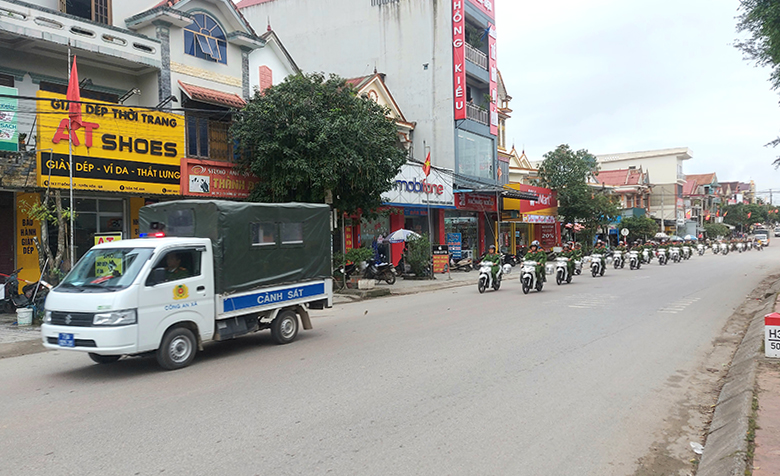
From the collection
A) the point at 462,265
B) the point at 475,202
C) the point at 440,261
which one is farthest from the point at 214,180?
the point at 475,202

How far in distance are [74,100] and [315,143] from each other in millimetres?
6132

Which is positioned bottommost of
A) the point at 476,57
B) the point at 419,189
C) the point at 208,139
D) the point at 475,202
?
the point at 475,202

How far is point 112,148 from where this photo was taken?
14445 mm

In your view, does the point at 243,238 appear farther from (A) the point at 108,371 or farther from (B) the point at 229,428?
(B) the point at 229,428

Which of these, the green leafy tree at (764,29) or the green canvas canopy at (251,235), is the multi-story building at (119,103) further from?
the green leafy tree at (764,29)

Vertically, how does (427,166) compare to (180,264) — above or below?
above

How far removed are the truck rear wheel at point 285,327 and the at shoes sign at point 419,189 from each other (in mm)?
12248

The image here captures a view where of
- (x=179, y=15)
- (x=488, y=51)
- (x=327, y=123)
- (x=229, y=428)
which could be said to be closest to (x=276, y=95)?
(x=327, y=123)

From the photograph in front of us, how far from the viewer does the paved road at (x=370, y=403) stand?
15.1ft

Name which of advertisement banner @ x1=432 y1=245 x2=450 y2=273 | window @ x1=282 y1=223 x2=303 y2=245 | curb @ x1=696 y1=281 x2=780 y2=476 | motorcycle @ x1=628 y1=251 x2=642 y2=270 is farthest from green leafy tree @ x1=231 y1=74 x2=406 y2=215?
motorcycle @ x1=628 y1=251 x2=642 y2=270

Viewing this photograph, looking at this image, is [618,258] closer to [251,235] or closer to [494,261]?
[494,261]

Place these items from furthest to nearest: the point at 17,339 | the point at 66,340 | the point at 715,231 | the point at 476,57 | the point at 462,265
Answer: the point at 715,231 < the point at 476,57 < the point at 462,265 < the point at 17,339 < the point at 66,340

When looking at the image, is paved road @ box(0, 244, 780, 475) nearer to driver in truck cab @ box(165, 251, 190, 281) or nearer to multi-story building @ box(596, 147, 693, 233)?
driver in truck cab @ box(165, 251, 190, 281)

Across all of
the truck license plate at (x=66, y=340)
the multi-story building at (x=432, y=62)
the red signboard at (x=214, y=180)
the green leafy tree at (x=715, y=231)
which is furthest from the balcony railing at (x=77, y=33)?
the green leafy tree at (x=715, y=231)
